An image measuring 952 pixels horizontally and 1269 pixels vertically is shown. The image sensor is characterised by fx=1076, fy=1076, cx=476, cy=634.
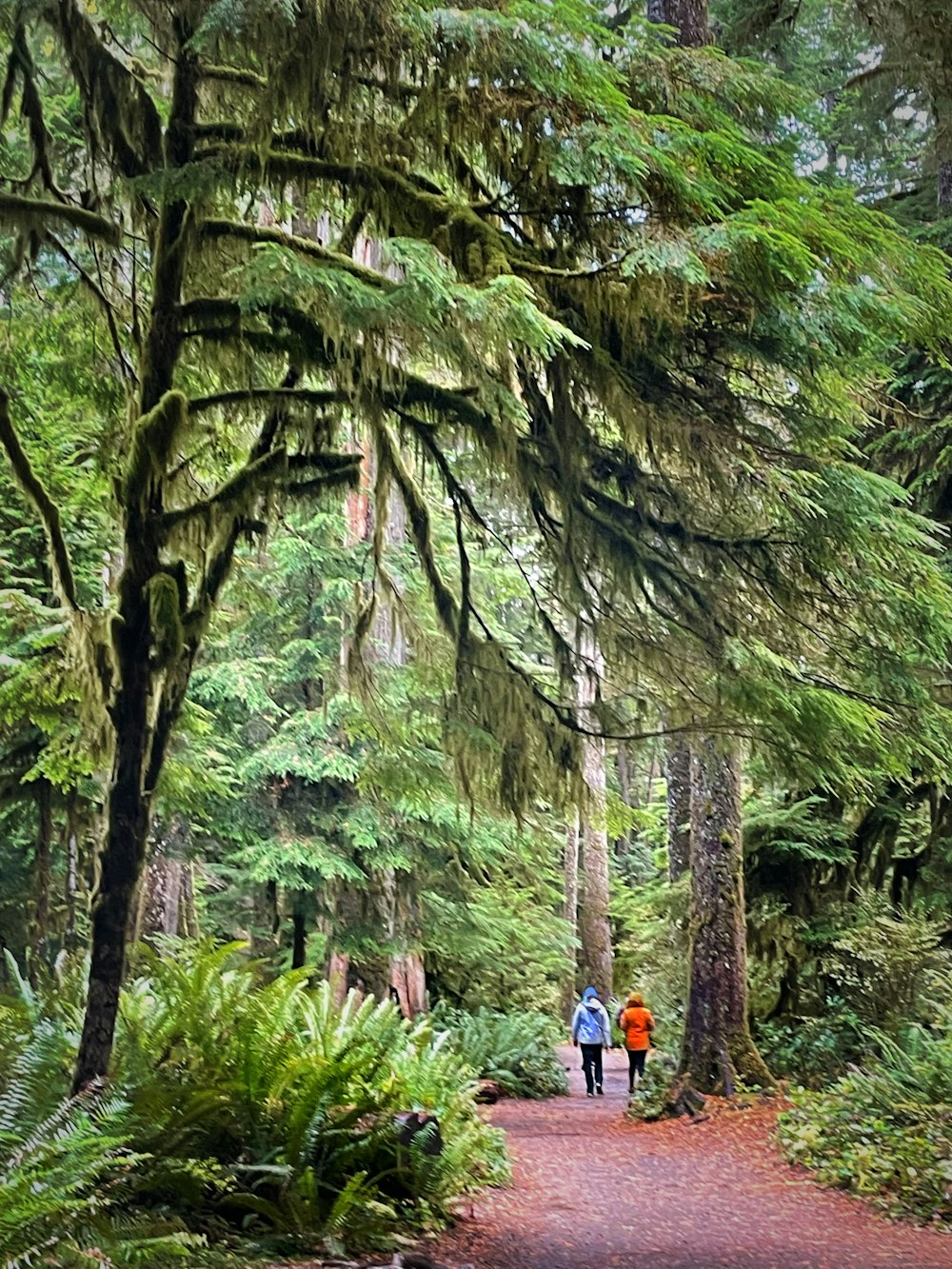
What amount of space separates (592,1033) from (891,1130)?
670 centimetres

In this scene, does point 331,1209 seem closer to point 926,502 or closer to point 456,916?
point 926,502

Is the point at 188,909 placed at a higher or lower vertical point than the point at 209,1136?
higher

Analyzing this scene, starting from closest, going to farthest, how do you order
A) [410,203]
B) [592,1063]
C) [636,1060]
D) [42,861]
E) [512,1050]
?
1. [410,203]
2. [42,861]
3. [636,1060]
4. [592,1063]
5. [512,1050]

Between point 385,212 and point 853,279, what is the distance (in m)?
2.32


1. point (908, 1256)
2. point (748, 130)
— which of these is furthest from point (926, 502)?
point (908, 1256)

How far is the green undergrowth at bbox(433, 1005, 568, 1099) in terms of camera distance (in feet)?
51.5

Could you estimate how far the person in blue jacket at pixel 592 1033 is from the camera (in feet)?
49.0

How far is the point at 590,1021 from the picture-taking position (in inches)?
590

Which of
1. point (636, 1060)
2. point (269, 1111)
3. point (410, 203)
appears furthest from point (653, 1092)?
point (410, 203)

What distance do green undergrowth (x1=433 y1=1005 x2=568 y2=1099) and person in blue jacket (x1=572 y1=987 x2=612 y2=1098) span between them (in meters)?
0.66

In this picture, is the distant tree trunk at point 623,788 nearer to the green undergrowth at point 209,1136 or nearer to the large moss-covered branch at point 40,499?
the green undergrowth at point 209,1136

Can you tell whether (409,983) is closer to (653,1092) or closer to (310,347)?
(653,1092)

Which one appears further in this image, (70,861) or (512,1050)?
(512,1050)

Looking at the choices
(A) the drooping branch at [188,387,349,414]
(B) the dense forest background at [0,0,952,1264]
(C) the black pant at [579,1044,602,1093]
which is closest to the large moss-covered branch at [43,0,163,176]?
(B) the dense forest background at [0,0,952,1264]
